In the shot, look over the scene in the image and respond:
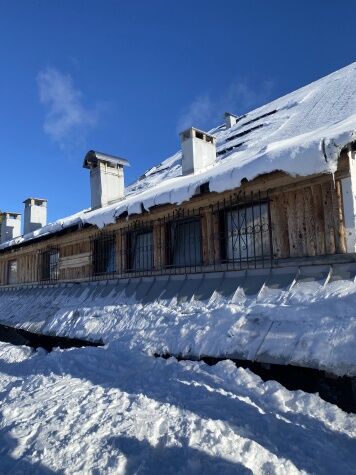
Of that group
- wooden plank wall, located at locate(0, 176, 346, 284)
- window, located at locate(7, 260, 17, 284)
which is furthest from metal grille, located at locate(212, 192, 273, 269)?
window, located at locate(7, 260, 17, 284)

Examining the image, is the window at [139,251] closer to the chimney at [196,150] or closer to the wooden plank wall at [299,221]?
the wooden plank wall at [299,221]

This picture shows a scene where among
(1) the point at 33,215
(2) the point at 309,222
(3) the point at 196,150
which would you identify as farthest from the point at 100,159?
(2) the point at 309,222

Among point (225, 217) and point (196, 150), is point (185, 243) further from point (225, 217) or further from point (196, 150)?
point (196, 150)

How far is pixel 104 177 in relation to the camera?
11953 mm

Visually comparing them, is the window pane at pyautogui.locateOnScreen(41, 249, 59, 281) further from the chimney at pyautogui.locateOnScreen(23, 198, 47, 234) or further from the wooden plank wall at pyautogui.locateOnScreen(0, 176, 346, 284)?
the wooden plank wall at pyautogui.locateOnScreen(0, 176, 346, 284)

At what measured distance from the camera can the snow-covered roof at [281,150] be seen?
4.90 m

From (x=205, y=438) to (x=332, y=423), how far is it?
49.9 inches

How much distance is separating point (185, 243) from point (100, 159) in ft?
19.0

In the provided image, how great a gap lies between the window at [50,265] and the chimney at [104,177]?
225 cm

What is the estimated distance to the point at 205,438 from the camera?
324 cm

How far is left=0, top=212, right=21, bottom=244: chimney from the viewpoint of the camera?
20.1 metres

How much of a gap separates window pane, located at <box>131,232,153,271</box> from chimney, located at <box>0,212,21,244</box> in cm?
1376

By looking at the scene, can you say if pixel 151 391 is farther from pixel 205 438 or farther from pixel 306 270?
pixel 306 270

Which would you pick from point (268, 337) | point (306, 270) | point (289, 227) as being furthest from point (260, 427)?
Answer: point (289, 227)
